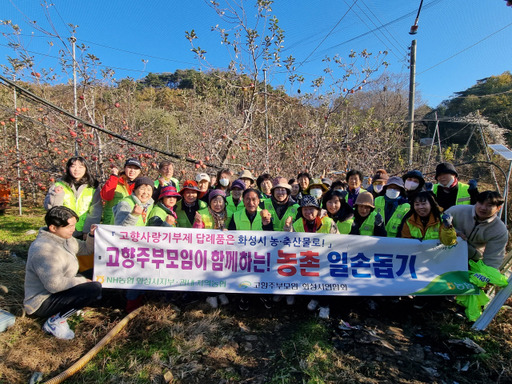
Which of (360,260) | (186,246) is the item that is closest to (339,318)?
(360,260)

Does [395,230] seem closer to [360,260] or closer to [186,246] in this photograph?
[360,260]

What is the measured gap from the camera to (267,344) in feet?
10.2

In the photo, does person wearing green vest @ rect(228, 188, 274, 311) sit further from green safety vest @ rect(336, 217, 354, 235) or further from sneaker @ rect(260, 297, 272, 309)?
green safety vest @ rect(336, 217, 354, 235)

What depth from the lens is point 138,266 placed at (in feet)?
11.4

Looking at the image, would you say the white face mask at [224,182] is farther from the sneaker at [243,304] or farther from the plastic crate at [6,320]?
the plastic crate at [6,320]

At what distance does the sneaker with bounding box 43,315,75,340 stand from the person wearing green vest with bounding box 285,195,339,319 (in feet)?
8.82

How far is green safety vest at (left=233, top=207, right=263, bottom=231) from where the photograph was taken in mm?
3834

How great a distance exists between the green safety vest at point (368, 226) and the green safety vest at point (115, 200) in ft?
10.8

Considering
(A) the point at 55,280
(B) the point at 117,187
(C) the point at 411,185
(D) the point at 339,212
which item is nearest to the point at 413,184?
(C) the point at 411,185

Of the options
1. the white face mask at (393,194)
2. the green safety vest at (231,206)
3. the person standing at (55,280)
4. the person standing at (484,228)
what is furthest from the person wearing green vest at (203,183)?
the person standing at (484,228)

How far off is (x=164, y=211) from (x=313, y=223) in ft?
6.39

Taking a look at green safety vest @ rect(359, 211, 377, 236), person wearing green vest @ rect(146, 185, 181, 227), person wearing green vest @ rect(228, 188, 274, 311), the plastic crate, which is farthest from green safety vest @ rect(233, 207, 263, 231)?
the plastic crate

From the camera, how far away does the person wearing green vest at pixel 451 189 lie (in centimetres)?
411

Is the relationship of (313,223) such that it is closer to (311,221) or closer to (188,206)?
(311,221)
